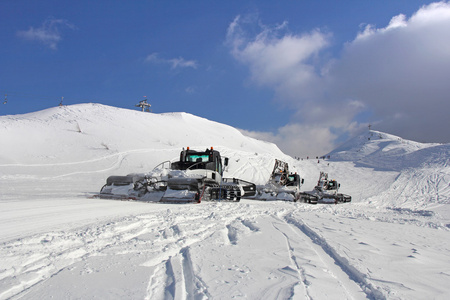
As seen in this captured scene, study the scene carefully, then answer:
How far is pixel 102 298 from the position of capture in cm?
269

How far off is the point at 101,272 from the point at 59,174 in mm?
23334

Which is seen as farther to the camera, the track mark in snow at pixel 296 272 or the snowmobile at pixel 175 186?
the snowmobile at pixel 175 186

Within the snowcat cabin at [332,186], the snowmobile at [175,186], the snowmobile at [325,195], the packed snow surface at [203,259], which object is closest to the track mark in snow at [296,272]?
the packed snow surface at [203,259]

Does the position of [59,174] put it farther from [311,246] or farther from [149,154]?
[311,246]

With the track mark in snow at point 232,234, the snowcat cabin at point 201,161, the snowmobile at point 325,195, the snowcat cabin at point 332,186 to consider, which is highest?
the snowcat cabin at point 201,161

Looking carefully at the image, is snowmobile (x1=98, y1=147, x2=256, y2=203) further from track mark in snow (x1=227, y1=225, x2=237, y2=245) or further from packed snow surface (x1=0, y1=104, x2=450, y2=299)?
track mark in snow (x1=227, y1=225, x2=237, y2=245)

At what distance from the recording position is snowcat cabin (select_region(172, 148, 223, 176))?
50.7 ft

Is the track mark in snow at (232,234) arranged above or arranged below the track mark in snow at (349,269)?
above

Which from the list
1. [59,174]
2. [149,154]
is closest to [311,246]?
[59,174]

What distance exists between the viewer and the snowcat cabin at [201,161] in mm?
15445

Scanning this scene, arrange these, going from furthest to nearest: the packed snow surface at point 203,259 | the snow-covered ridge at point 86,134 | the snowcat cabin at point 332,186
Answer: the snow-covered ridge at point 86,134
the snowcat cabin at point 332,186
the packed snow surface at point 203,259

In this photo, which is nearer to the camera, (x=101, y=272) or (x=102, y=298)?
(x=102, y=298)

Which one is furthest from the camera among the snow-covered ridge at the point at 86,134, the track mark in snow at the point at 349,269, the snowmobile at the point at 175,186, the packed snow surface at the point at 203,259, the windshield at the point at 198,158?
the snow-covered ridge at the point at 86,134

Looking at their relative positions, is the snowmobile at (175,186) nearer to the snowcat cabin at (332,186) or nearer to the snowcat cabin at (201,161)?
the snowcat cabin at (201,161)
